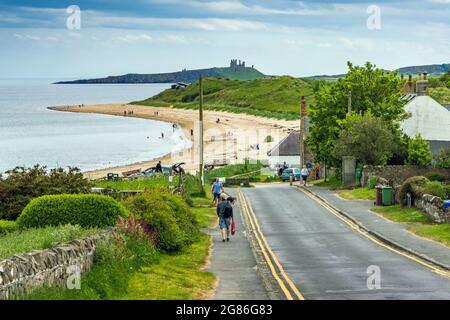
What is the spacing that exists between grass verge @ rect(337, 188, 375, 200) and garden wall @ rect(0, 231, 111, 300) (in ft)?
98.1

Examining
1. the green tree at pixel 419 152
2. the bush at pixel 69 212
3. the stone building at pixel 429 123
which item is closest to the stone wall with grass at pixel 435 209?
the bush at pixel 69 212

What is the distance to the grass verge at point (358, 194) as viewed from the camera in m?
47.2

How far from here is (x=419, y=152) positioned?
187 ft

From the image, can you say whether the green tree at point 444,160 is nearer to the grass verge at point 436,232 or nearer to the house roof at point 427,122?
the house roof at point 427,122

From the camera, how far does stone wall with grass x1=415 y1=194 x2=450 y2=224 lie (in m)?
33.9

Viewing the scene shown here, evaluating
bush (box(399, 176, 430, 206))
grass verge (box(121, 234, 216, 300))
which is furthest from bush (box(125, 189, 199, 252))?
bush (box(399, 176, 430, 206))

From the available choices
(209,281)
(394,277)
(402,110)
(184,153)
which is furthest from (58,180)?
(184,153)

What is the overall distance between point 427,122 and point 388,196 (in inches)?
934

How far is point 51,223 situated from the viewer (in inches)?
878

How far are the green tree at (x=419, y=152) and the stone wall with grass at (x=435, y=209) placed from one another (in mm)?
19896

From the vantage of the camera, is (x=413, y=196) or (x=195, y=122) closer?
(x=413, y=196)

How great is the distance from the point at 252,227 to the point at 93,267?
17.5 meters

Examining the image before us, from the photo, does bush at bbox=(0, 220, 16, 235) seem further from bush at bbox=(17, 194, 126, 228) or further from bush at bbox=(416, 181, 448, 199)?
bush at bbox=(416, 181, 448, 199)
